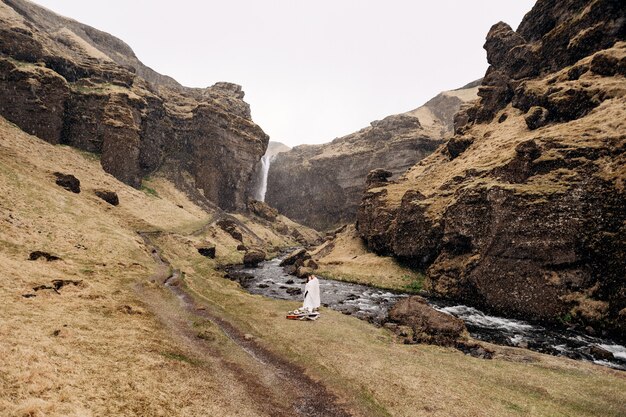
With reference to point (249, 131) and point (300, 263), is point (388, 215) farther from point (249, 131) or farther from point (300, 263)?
point (249, 131)

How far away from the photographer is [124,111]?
89.4 metres

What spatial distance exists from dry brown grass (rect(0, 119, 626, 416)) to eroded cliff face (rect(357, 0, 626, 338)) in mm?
15868

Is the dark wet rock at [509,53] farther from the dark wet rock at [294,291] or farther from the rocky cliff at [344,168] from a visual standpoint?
the dark wet rock at [294,291]

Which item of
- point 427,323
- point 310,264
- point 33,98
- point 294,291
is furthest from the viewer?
point 33,98

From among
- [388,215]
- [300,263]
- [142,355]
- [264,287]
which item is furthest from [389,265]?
[142,355]

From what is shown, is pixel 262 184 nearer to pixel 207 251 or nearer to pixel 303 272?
pixel 207 251

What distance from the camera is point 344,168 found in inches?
6437

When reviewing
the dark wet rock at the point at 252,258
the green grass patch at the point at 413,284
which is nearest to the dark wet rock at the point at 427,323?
the green grass patch at the point at 413,284

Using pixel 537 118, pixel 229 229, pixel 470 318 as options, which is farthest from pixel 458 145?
pixel 229 229

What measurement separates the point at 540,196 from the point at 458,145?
35589mm

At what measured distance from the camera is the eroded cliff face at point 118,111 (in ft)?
238

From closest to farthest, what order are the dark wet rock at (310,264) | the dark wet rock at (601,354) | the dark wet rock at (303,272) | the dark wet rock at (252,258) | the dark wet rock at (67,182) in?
the dark wet rock at (601,354) < the dark wet rock at (67,182) < the dark wet rock at (303,272) < the dark wet rock at (310,264) < the dark wet rock at (252,258)

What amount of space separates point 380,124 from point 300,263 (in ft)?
404

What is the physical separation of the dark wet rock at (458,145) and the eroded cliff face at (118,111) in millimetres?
81040
